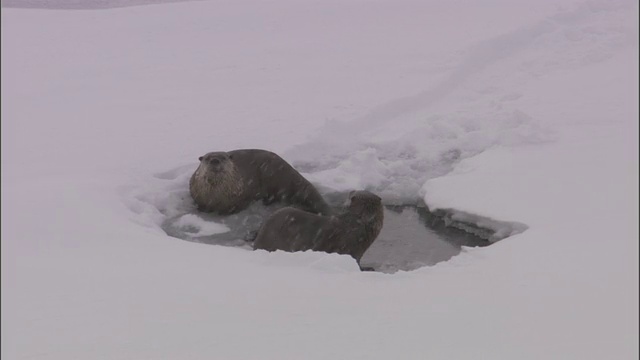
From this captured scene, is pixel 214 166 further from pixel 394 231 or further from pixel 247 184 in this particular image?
pixel 394 231

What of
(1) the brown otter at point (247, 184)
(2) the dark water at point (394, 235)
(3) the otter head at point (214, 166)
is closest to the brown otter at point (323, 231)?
(2) the dark water at point (394, 235)

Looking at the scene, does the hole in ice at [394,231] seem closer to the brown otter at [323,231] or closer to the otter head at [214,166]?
the brown otter at [323,231]

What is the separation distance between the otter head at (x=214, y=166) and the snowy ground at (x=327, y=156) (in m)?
0.33

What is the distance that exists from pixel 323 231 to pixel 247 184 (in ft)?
3.81

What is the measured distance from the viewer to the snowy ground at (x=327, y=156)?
3.19m

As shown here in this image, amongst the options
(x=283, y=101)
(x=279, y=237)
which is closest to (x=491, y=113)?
(x=283, y=101)

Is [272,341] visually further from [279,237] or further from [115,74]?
[115,74]

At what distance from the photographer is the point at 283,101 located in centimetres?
775

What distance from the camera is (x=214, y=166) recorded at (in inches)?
219

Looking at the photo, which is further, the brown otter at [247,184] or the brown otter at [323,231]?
the brown otter at [247,184]

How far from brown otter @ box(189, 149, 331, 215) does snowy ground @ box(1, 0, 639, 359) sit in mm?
278

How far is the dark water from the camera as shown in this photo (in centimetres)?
493

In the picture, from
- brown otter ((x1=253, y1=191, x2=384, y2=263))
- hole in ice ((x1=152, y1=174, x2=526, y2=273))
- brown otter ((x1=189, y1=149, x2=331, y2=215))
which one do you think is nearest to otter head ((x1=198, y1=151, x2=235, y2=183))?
brown otter ((x1=189, y1=149, x2=331, y2=215))

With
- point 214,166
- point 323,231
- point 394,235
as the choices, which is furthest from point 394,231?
point 214,166
